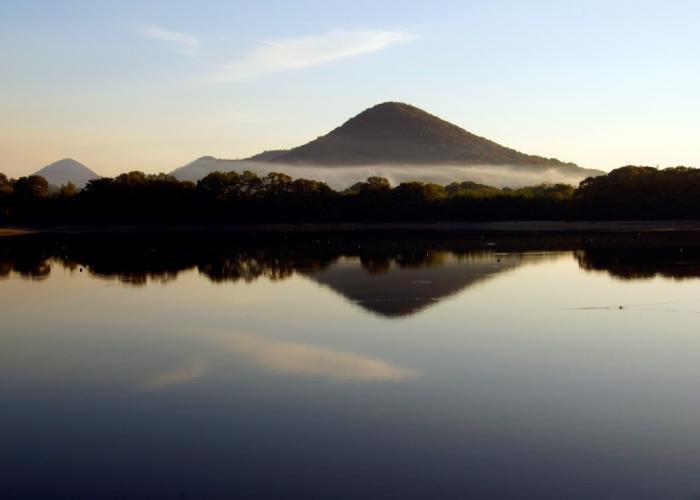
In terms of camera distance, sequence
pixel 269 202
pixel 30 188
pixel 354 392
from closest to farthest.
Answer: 1. pixel 354 392
2. pixel 269 202
3. pixel 30 188

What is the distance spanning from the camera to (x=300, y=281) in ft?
136

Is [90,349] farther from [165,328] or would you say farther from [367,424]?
[367,424]

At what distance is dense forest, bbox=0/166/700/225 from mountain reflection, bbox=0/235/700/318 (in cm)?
4474

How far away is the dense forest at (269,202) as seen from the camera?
115 meters

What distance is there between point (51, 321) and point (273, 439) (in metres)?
17.4

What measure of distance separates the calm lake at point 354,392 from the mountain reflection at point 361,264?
23.8 inches

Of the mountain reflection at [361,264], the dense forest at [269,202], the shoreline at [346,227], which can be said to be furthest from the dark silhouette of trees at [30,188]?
the mountain reflection at [361,264]

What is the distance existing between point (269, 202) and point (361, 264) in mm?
71824

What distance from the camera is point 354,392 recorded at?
17.5 m

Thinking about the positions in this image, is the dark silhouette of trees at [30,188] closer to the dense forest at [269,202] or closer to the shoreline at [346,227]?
the dense forest at [269,202]

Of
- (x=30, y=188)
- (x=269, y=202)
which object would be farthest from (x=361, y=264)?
(x=30, y=188)

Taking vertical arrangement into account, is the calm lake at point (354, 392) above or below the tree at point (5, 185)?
below

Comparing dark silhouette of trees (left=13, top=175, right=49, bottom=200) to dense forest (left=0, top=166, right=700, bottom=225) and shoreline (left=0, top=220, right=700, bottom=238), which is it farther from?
shoreline (left=0, top=220, right=700, bottom=238)

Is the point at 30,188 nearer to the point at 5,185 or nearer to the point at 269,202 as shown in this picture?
Result: the point at 5,185
